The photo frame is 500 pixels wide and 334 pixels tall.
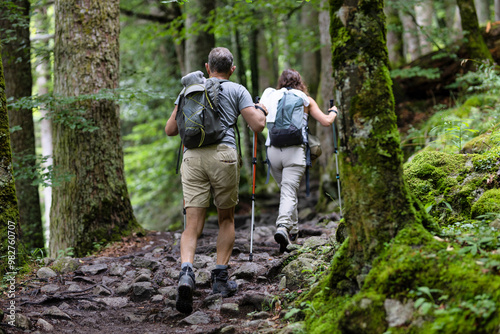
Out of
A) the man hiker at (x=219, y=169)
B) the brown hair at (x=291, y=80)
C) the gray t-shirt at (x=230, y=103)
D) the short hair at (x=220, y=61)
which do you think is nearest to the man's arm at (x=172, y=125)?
the man hiker at (x=219, y=169)

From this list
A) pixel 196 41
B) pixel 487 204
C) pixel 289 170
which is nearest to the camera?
pixel 487 204

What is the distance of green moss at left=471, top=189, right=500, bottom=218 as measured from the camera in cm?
375

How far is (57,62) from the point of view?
23.9 ft

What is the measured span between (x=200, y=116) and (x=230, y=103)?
1.31 ft

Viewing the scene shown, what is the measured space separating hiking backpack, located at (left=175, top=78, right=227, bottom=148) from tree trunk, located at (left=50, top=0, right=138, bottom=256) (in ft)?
11.0

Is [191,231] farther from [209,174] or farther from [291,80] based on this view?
[291,80]

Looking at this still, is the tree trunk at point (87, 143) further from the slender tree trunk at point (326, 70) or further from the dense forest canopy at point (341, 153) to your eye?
the slender tree trunk at point (326, 70)

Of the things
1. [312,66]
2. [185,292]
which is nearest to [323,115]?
[185,292]

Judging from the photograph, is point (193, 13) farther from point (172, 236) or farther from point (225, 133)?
point (225, 133)

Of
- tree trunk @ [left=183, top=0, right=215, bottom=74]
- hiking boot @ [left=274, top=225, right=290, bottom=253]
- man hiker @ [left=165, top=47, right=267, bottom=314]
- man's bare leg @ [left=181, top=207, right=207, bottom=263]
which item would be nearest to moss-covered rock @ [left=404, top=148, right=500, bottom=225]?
hiking boot @ [left=274, top=225, right=290, bottom=253]

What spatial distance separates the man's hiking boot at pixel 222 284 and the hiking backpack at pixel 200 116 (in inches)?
54.8

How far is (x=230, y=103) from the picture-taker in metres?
4.43

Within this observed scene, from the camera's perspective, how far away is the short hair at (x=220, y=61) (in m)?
4.53

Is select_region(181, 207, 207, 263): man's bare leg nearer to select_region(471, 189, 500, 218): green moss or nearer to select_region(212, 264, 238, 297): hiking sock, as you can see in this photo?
select_region(212, 264, 238, 297): hiking sock
